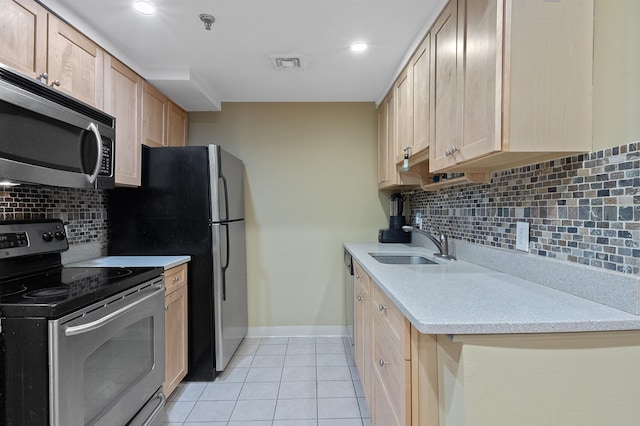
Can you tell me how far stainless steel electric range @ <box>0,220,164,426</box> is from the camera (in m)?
1.05

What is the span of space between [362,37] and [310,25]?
0.34 metres

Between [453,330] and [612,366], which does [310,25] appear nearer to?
[453,330]

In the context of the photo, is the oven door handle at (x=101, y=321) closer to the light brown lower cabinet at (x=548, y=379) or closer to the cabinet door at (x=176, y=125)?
the light brown lower cabinet at (x=548, y=379)

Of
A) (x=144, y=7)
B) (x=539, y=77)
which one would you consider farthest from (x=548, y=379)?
(x=144, y=7)

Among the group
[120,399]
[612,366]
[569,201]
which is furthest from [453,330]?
[120,399]

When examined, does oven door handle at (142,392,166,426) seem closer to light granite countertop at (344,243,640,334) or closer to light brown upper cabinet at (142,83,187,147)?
light granite countertop at (344,243,640,334)

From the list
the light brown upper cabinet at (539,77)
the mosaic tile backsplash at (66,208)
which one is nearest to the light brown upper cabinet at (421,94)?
the light brown upper cabinet at (539,77)

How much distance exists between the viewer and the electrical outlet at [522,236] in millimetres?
1301

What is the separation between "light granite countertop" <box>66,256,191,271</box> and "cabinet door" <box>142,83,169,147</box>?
85cm

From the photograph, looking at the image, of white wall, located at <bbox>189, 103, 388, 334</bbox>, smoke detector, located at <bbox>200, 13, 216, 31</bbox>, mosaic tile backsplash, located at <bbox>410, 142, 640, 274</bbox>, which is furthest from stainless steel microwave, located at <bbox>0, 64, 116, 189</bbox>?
mosaic tile backsplash, located at <bbox>410, 142, 640, 274</bbox>

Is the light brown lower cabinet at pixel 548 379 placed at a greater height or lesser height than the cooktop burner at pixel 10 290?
lesser

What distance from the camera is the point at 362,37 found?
1.84 metres

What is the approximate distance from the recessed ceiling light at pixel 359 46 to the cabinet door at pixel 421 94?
324 millimetres

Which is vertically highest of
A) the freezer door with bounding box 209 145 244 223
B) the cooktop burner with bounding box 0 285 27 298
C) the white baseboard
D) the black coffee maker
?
the freezer door with bounding box 209 145 244 223
